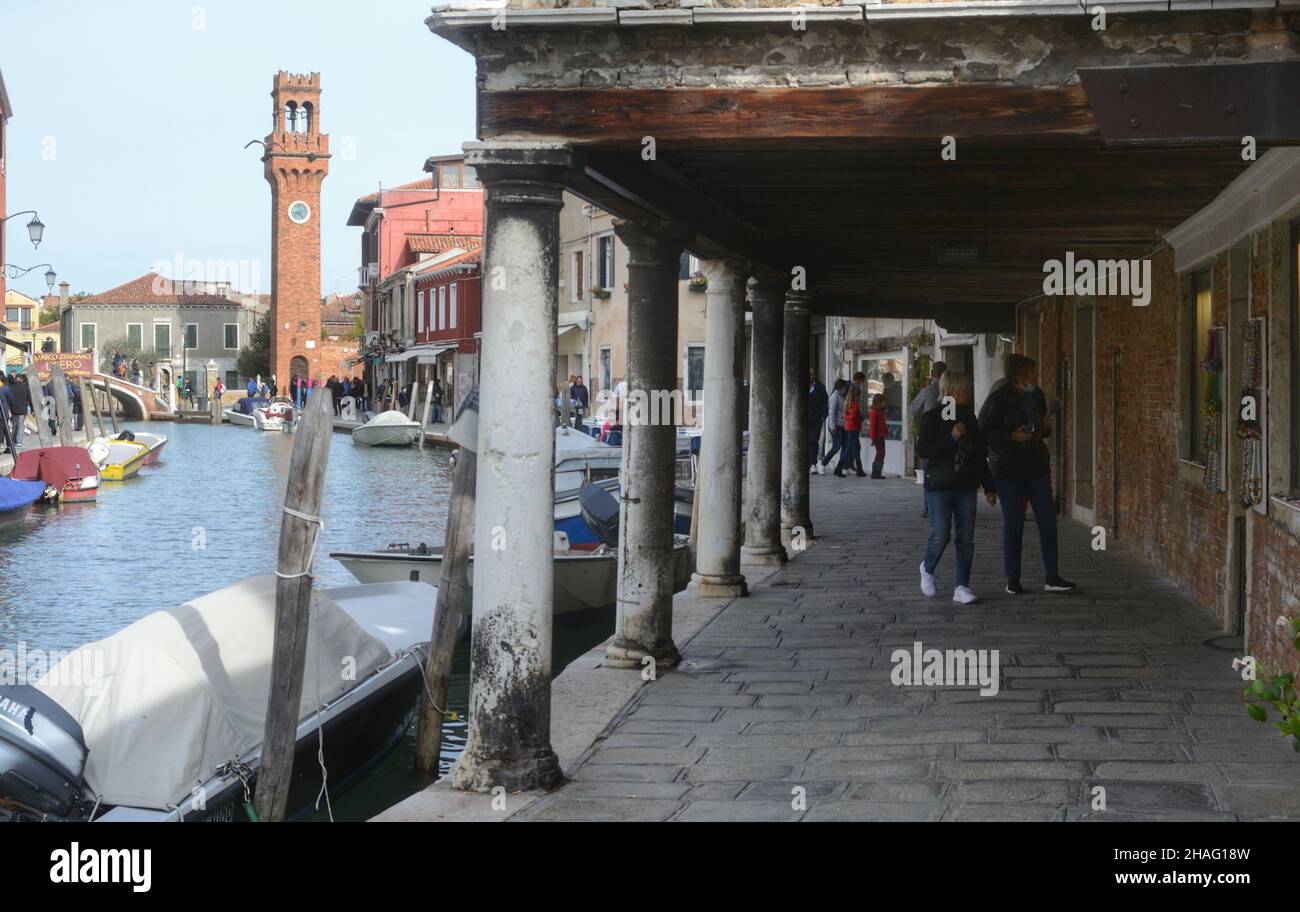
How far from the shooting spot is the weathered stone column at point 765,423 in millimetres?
11867

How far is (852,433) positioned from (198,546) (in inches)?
398

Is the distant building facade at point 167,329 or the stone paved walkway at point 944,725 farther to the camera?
the distant building facade at point 167,329

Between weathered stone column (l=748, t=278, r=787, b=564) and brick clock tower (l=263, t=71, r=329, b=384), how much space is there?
2227 inches

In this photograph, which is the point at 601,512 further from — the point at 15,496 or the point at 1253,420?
the point at 15,496

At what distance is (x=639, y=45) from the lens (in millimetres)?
5508

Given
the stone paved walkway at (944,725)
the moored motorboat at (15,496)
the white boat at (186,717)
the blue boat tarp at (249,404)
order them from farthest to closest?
the blue boat tarp at (249,404) < the moored motorboat at (15,496) < the white boat at (186,717) < the stone paved walkway at (944,725)

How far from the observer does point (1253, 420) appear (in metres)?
7.26

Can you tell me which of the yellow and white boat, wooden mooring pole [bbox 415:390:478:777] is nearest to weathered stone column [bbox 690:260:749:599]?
wooden mooring pole [bbox 415:390:478:777]

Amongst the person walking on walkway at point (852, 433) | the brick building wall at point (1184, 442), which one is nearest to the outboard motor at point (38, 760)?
the brick building wall at point (1184, 442)

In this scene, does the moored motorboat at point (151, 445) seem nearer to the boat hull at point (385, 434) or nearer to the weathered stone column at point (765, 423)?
the boat hull at point (385, 434)

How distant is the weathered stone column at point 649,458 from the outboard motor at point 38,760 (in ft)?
8.87

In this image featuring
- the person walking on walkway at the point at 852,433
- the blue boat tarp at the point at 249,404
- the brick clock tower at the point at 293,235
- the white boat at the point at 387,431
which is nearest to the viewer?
the person walking on walkway at the point at 852,433
